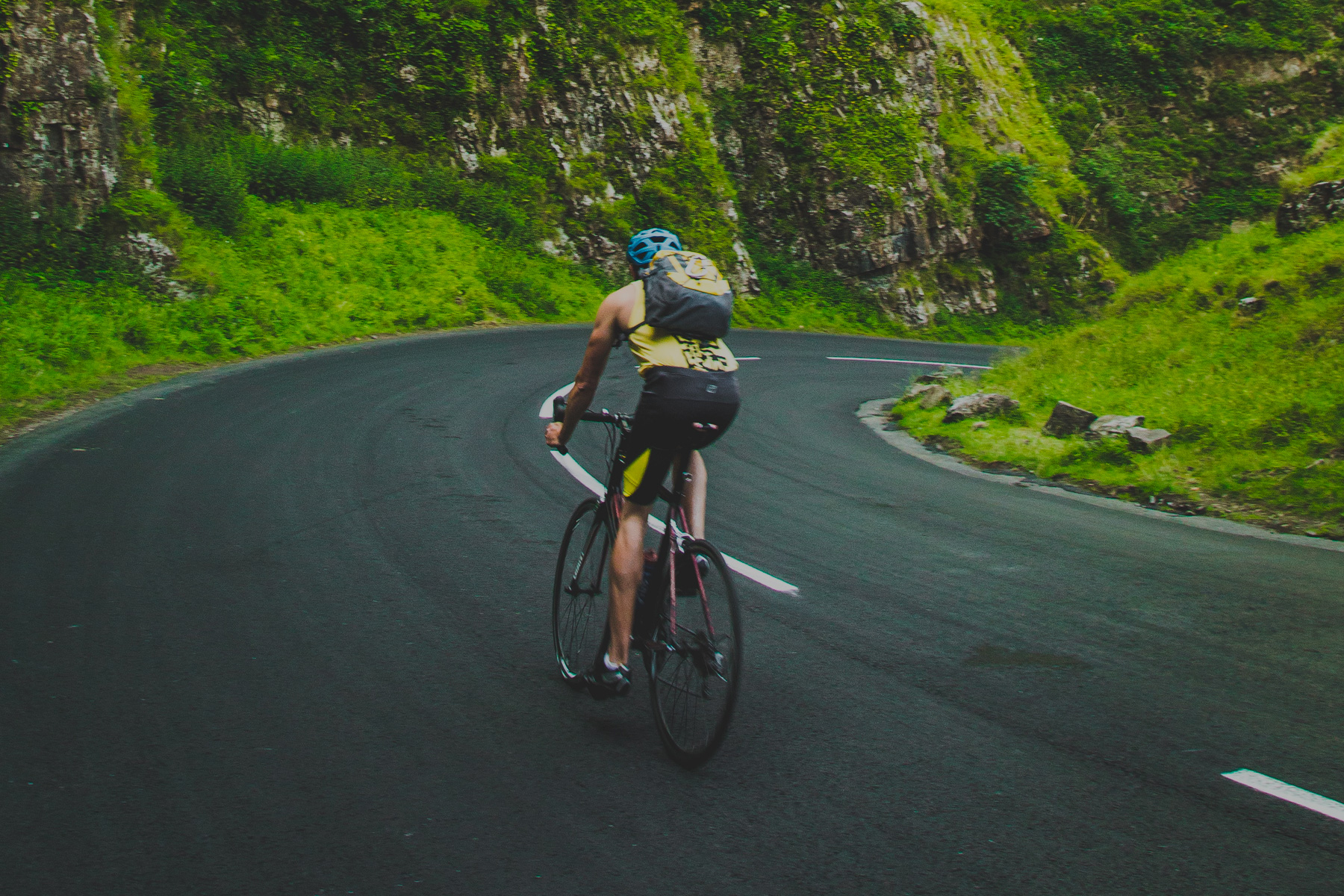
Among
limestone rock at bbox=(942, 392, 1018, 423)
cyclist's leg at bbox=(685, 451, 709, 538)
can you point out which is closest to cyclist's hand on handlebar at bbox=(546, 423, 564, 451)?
cyclist's leg at bbox=(685, 451, 709, 538)

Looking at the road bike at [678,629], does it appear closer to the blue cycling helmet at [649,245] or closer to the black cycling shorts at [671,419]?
the black cycling shorts at [671,419]

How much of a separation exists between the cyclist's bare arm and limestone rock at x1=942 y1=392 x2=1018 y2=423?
9.18 m

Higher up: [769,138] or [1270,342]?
[769,138]

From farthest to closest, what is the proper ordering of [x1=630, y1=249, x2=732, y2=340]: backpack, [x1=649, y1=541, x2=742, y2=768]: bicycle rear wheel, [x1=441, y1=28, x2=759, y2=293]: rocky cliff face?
[x1=441, y1=28, x2=759, y2=293]: rocky cliff face
[x1=630, y1=249, x2=732, y2=340]: backpack
[x1=649, y1=541, x2=742, y2=768]: bicycle rear wheel

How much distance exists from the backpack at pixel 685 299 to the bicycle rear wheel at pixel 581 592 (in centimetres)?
107

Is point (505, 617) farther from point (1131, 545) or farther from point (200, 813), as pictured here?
point (1131, 545)

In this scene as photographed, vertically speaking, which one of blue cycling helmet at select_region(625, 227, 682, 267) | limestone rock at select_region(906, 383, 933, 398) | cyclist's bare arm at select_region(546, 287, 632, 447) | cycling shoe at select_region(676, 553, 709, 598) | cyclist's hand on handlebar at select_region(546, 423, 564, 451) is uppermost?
blue cycling helmet at select_region(625, 227, 682, 267)

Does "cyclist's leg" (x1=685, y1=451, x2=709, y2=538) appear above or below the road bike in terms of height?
above

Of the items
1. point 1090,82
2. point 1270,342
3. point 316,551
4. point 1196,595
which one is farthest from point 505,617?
point 1090,82

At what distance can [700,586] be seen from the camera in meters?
3.80

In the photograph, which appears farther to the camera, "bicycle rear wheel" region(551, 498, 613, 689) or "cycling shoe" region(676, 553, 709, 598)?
"bicycle rear wheel" region(551, 498, 613, 689)

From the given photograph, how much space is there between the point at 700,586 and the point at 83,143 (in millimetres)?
16136

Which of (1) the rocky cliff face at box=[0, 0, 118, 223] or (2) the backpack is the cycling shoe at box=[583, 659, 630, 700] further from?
(1) the rocky cliff face at box=[0, 0, 118, 223]

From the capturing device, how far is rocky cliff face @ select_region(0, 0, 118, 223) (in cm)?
1470
